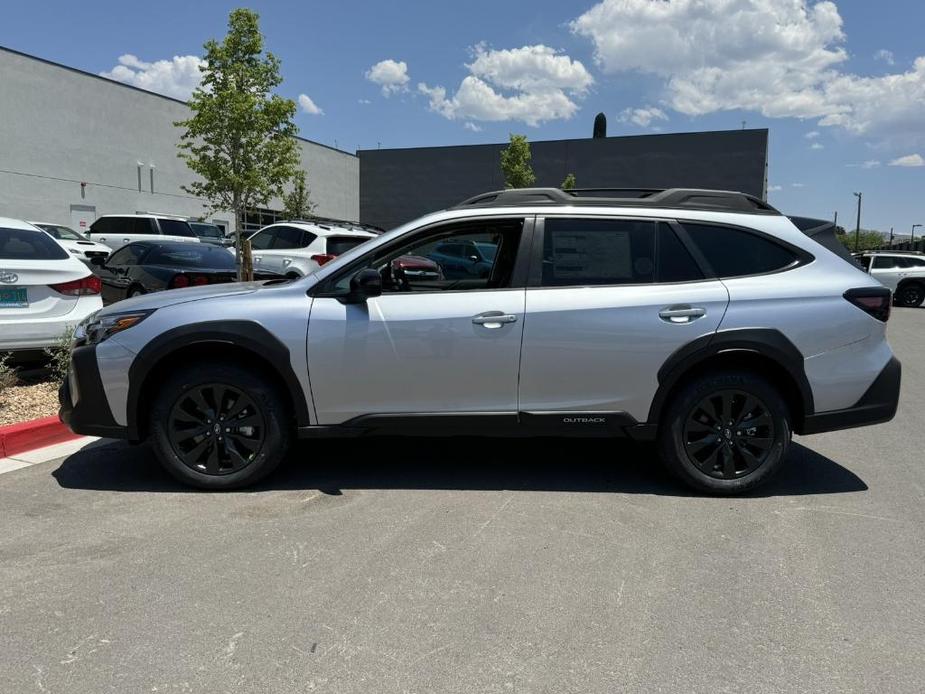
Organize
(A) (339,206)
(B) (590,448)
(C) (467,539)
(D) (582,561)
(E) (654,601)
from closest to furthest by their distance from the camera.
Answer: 1. (E) (654,601)
2. (D) (582,561)
3. (C) (467,539)
4. (B) (590,448)
5. (A) (339,206)

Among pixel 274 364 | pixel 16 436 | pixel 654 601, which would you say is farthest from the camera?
pixel 16 436

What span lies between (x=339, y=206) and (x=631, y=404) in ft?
127

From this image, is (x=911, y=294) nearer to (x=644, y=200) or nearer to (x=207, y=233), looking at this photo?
(x=644, y=200)

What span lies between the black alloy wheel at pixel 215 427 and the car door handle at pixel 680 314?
2.54 m

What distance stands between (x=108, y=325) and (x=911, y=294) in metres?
24.5

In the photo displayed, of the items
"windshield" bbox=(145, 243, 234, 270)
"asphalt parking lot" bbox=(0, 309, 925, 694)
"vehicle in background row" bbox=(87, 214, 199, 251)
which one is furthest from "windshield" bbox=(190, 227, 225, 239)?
"asphalt parking lot" bbox=(0, 309, 925, 694)

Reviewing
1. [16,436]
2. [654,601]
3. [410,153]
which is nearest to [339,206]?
[410,153]

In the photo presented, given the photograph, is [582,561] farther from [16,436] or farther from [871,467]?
[16,436]

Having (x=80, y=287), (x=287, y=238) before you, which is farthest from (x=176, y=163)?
(x=80, y=287)

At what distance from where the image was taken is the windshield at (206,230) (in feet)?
68.7

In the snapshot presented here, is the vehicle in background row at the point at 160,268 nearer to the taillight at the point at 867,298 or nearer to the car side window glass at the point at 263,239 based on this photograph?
the car side window glass at the point at 263,239

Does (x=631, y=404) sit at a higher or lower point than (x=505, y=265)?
lower

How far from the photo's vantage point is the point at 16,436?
4.98 meters

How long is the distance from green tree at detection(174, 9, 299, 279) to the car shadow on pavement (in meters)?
5.47
